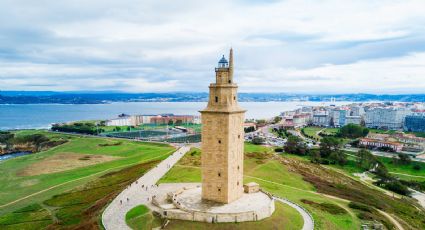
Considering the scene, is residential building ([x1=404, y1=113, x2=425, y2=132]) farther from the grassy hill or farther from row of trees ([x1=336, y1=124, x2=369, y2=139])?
the grassy hill

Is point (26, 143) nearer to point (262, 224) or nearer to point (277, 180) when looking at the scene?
point (277, 180)

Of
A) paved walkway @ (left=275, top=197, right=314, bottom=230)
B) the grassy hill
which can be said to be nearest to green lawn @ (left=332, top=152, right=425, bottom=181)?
the grassy hill

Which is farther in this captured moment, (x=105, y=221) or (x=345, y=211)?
(x=345, y=211)

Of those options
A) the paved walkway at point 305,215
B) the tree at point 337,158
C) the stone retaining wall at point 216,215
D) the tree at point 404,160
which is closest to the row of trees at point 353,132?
the tree at point 404,160

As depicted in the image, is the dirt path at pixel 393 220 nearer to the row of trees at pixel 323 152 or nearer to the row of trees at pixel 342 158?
the row of trees at pixel 342 158

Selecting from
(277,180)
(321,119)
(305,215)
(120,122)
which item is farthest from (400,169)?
(120,122)

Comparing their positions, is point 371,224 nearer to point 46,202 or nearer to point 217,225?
point 217,225

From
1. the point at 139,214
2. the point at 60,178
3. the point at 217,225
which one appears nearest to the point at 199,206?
the point at 217,225
